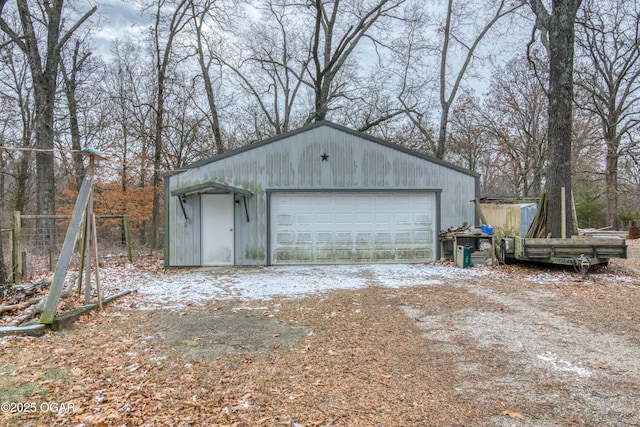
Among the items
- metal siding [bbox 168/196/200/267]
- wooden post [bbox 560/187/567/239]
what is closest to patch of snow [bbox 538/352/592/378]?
wooden post [bbox 560/187/567/239]

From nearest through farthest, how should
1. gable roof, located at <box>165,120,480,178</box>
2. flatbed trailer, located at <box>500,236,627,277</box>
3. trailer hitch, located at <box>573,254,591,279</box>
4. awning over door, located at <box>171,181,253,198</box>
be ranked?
trailer hitch, located at <box>573,254,591,279</box> → flatbed trailer, located at <box>500,236,627,277</box> → awning over door, located at <box>171,181,253,198</box> → gable roof, located at <box>165,120,480,178</box>

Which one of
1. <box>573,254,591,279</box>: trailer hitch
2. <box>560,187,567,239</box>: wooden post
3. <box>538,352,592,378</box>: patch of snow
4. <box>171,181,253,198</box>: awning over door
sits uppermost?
<box>171,181,253,198</box>: awning over door

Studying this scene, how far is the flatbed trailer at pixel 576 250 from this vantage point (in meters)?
7.60

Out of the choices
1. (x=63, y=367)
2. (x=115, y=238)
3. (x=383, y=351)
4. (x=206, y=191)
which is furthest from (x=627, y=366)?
(x=115, y=238)

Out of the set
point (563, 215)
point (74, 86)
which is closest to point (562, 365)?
point (563, 215)

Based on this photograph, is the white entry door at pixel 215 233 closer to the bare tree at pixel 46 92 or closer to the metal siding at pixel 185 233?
the metal siding at pixel 185 233

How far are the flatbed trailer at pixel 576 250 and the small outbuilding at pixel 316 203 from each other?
2.29 m

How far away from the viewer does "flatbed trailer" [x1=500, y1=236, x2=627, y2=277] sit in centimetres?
760

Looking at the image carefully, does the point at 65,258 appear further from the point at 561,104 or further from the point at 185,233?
the point at 561,104

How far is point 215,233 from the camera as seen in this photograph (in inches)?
376

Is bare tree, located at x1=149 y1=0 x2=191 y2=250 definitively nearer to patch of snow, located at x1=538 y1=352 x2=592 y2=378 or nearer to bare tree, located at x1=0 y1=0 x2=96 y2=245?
bare tree, located at x1=0 y1=0 x2=96 y2=245

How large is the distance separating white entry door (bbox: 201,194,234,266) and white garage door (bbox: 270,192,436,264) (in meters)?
1.14

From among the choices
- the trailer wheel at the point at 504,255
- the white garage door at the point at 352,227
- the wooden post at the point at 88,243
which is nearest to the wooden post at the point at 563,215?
the trailer wheel at the point at 504,255

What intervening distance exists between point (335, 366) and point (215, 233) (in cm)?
692
